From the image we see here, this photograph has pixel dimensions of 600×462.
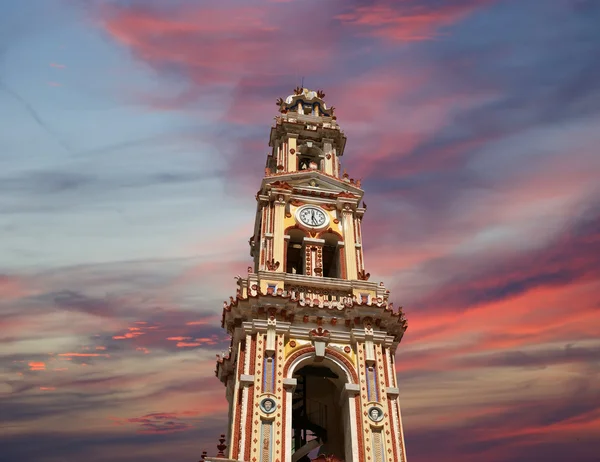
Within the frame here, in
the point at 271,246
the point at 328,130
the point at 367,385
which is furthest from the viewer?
the point at 328,130

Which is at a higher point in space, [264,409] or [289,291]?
[289,291]

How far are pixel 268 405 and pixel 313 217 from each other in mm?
12895

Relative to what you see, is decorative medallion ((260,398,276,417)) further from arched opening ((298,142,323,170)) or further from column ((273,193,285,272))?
arched opening ((298,142,323,170))

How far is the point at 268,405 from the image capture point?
26344 millimetres

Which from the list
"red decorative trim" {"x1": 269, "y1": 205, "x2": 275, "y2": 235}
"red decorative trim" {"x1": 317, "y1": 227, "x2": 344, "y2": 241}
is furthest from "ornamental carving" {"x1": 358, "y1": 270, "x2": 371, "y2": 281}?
"red decorative trim" {"x1": 269, "y1": 205, "x2": 275, "y2": 235}

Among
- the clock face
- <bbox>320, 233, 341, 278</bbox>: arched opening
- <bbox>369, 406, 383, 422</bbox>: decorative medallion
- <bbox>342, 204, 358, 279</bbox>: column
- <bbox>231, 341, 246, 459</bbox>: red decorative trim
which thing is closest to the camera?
<bbox>231, 341, 246, 459</bbox>: red decorative trim

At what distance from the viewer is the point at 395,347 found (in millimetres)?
31172

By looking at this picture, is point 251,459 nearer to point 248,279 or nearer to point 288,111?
point 248,279

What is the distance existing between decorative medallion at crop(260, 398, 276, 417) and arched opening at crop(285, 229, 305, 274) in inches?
370

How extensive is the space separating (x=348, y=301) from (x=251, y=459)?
382 inches

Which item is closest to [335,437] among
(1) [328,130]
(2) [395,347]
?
(2) [395,347]

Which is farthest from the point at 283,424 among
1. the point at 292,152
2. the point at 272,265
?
the point at 292,152

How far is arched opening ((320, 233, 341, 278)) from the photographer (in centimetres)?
3460

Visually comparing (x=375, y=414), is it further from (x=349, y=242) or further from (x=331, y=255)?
(x=331, y=255)
